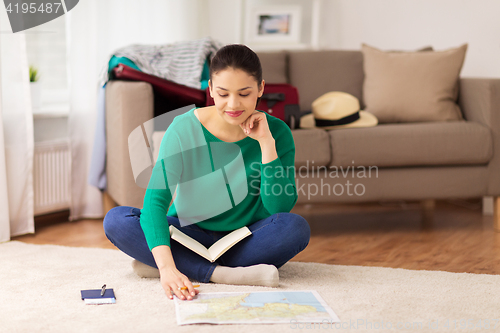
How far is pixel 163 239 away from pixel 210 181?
0.77ft

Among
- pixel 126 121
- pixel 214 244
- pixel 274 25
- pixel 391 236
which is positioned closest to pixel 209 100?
pixel 126 121

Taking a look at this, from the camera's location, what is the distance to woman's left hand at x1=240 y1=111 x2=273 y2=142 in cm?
134

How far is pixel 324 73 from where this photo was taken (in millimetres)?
2662

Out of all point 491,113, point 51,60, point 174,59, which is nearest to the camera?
point 491,113

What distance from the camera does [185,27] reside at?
3201 mm

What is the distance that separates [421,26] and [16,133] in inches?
90.9

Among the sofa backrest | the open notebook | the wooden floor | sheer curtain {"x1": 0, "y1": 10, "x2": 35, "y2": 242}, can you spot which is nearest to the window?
sheer curtain {"x1": 0, "y1": 10, "x2": 35, "y2": 242}

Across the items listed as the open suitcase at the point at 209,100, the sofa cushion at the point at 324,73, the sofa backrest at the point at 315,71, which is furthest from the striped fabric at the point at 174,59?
the sofa cushion at the point at 324,73

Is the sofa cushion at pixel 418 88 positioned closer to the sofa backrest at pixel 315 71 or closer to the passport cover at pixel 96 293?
the sofa backrest at pixel 315 71

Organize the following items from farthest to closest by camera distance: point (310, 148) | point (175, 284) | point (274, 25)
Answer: point (274, 25)
point (310, 148)
point (175, 284)

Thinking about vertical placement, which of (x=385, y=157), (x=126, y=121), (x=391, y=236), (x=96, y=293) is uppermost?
(x=126, y=121)

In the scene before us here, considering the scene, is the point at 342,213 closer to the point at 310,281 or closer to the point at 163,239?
the point at 310,281

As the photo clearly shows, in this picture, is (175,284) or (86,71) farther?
(86,71)

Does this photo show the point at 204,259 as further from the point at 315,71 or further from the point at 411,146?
the point at 315,71
